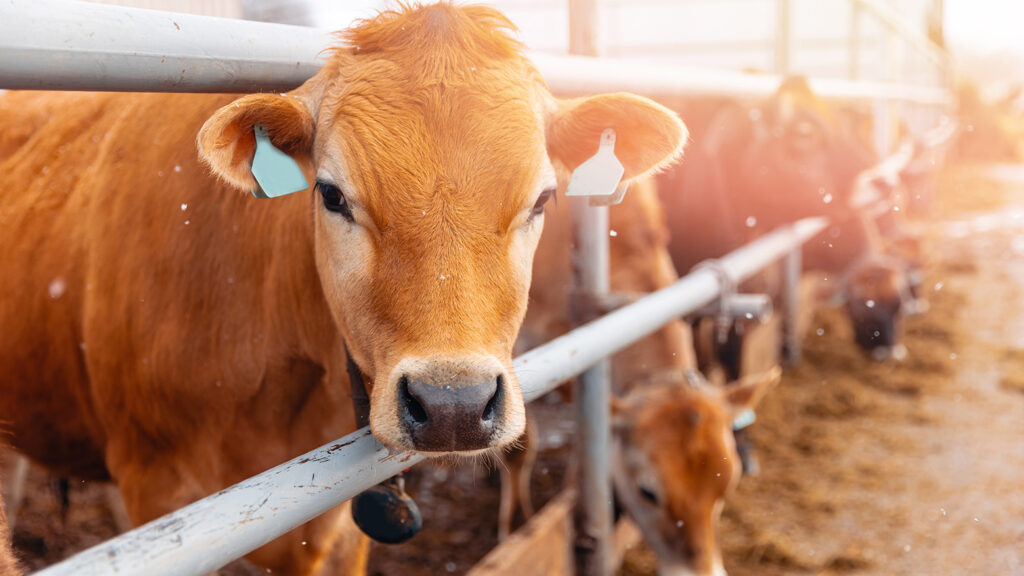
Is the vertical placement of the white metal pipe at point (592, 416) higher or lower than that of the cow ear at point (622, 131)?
lower

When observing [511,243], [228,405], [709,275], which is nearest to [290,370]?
[228,405]

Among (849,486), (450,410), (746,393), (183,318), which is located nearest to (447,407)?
(450,410)

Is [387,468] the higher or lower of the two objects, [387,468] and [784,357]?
the higher

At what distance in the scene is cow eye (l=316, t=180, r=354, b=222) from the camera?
4.16ft

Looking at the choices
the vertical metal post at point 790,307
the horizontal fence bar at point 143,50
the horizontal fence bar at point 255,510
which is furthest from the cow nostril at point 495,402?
the vertical metal post at point 790,307

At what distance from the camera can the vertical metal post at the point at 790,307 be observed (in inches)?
211

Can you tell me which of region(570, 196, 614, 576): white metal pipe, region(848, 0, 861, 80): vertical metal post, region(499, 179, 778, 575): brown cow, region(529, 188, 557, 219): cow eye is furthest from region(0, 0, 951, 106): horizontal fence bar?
region(848, 0, 861, 80): vertical metal post

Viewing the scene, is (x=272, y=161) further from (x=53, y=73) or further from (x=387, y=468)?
(x=387, y=468)

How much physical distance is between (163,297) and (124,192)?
28cm

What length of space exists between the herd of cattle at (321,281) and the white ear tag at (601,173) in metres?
0.03

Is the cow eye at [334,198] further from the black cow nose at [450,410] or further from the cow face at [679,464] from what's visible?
the cow face at [679,464]

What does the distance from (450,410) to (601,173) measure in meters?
0.63

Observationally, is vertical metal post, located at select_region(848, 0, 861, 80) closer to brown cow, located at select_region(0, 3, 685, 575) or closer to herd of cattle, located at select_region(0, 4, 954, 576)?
herd of cattle, located at select_region(0, 4, 954, 576)

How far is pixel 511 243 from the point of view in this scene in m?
1.28
